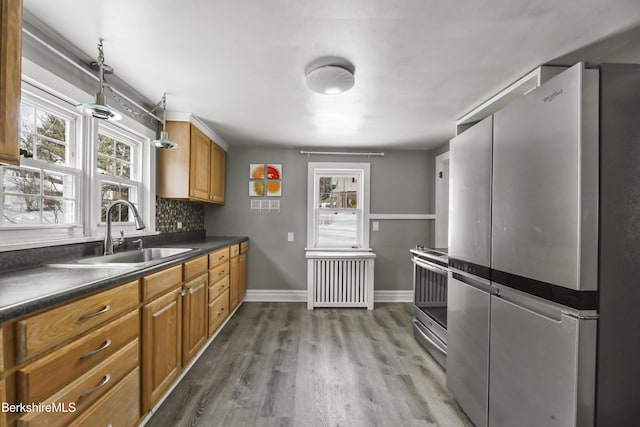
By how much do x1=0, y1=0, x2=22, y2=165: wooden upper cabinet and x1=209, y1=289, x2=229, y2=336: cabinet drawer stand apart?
1.92 meters

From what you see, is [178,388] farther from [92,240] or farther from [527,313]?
[527,313]

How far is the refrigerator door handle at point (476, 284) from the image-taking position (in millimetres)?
1483

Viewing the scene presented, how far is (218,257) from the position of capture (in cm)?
280

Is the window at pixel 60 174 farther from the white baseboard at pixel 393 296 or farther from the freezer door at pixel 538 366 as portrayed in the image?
the white baseboard at pixel 393 296

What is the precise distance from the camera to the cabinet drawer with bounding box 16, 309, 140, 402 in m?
0.91

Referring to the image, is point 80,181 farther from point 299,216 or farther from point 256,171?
point 299,216

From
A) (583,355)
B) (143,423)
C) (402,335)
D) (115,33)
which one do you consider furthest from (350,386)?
(115,33)

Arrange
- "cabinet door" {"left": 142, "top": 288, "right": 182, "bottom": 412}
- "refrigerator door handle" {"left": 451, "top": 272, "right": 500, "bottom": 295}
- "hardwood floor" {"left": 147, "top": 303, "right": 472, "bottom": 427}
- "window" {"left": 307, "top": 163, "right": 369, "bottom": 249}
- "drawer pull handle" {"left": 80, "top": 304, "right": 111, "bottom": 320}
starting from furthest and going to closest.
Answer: "window" {"left": 307, "top": 163, "right": 369, "bottom": 249} → "hardwood floor" {"left": 147, "top": 303, "right": 472, "bottom": 427} → "cabinet door" {"left": 142, "top": 288, "right": 182, "bottom": 412} → "refrigerator door handle" {"left": 451, "top": 272, "right": 500, "bottom": 295} → "drawer pull handle" {"left": 80, "top": 304, "right": 111, "bottom": 320}

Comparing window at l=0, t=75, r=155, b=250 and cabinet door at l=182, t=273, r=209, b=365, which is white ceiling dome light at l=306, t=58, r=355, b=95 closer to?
window at l=0, t=75, r=155, b=250

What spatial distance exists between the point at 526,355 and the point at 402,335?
6.05ft

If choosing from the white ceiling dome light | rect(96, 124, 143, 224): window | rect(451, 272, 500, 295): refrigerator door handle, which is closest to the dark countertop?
rect(96, 124, 143, 224): window

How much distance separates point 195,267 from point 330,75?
1738mm

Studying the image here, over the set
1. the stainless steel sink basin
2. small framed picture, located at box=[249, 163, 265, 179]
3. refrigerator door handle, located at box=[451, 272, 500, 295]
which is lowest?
refrigerator door handle, located at box=[451, 272, 500, 295]

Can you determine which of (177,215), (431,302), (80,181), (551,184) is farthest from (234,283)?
(551,184)
